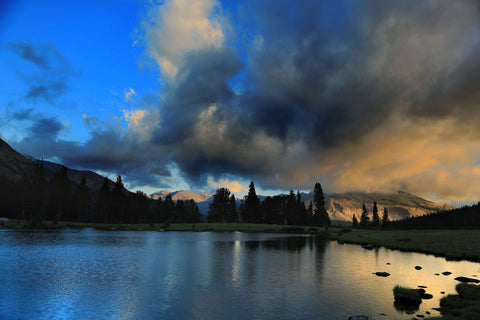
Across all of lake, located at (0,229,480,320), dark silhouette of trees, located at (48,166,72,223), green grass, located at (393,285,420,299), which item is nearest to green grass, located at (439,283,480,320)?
lake, located at (0,229,480,320)

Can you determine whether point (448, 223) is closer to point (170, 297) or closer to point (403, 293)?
point (403, 293)

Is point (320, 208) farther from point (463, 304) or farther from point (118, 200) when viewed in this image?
point (463, 304)

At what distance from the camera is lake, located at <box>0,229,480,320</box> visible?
85.3ft

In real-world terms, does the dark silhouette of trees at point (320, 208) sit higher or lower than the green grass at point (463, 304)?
higher

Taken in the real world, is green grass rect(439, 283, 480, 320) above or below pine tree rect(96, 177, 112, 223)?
below

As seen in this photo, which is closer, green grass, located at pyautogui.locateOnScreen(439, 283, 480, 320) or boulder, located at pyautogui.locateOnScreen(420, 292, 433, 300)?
green grass, located at pyautogui.locateOnScreen(439, 283, 480, 320)

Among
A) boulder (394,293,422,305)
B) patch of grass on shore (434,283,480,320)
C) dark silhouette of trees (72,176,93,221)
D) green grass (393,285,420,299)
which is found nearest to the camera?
patch of grass on shore (434,283,480,320)

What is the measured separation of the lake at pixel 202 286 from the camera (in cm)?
2598

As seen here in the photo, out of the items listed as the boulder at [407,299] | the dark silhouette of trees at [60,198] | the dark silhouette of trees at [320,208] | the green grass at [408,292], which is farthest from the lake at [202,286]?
the dark silhouette of trees at [60,198]

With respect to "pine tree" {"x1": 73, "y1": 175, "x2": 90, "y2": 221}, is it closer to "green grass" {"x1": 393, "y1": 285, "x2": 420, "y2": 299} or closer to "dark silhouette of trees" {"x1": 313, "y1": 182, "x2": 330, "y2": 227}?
"dark silhouette of trees" {"x1": 313, "y1": 182, "x2": 330, "y2": 227}

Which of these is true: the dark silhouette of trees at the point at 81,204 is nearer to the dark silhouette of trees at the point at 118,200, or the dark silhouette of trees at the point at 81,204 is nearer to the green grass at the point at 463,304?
the dark silhouette of trees at the point at 118,200

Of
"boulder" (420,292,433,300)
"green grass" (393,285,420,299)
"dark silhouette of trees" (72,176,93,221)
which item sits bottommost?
"boulder" (420,292,433,300)

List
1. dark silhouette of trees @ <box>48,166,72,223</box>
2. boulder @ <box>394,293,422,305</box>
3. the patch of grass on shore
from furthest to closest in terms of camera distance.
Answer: dark silhouette of trees @ <box>48,166,72,223</box>
boulder @ <box>394,293,422,305</box>
the patch of grass on shore

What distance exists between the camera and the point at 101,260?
52188mm
